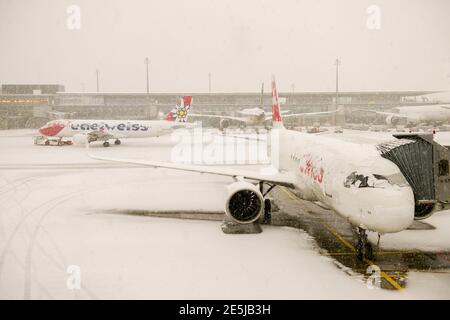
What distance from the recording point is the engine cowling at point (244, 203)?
18031mm

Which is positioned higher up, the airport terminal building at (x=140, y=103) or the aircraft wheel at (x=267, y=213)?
the airport terminal building at (x=140, y=103)

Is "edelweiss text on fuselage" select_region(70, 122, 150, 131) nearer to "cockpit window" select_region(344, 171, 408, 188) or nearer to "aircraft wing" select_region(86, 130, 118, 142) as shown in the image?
"aircraft wing" select_region(86, 130, 118, 142)

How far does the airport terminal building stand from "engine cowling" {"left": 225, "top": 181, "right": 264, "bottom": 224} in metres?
101

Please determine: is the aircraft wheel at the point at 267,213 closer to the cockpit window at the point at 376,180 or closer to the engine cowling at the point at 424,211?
the engine cowling at the point at 424,211

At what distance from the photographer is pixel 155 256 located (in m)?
15.5

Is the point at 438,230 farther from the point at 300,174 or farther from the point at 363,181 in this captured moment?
the point at 363,181

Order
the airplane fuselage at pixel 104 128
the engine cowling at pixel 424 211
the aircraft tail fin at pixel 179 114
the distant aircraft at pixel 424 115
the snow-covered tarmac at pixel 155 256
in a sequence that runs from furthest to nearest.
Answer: the distant aircraft at pixel 424 115
the aircraft tail fin at pixel 179 114
the airplane fuselage at pixel 104 128
the engine cowling at pixel 424 211
the snow-covered tarmac at pixel 155 256

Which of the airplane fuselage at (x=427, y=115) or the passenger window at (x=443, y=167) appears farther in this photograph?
the airplane fuselage at (x=427, y=115)

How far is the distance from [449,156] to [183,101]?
5677 cm

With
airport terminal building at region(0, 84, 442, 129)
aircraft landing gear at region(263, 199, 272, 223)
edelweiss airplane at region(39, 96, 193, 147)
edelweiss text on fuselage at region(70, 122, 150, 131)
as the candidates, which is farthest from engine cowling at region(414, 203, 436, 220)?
airport terminal building at region(0, 84, 442, 129)

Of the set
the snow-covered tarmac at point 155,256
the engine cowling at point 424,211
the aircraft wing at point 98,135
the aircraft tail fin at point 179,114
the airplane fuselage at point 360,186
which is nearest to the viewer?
the snow-covered tarmac at point 155,256

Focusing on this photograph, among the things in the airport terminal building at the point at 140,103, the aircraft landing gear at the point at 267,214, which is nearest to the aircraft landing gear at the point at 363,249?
the aircraft landing gear at the point at 267,214

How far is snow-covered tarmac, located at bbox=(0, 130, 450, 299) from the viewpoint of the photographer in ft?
40.8

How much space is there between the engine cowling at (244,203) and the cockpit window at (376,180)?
16.5ft
